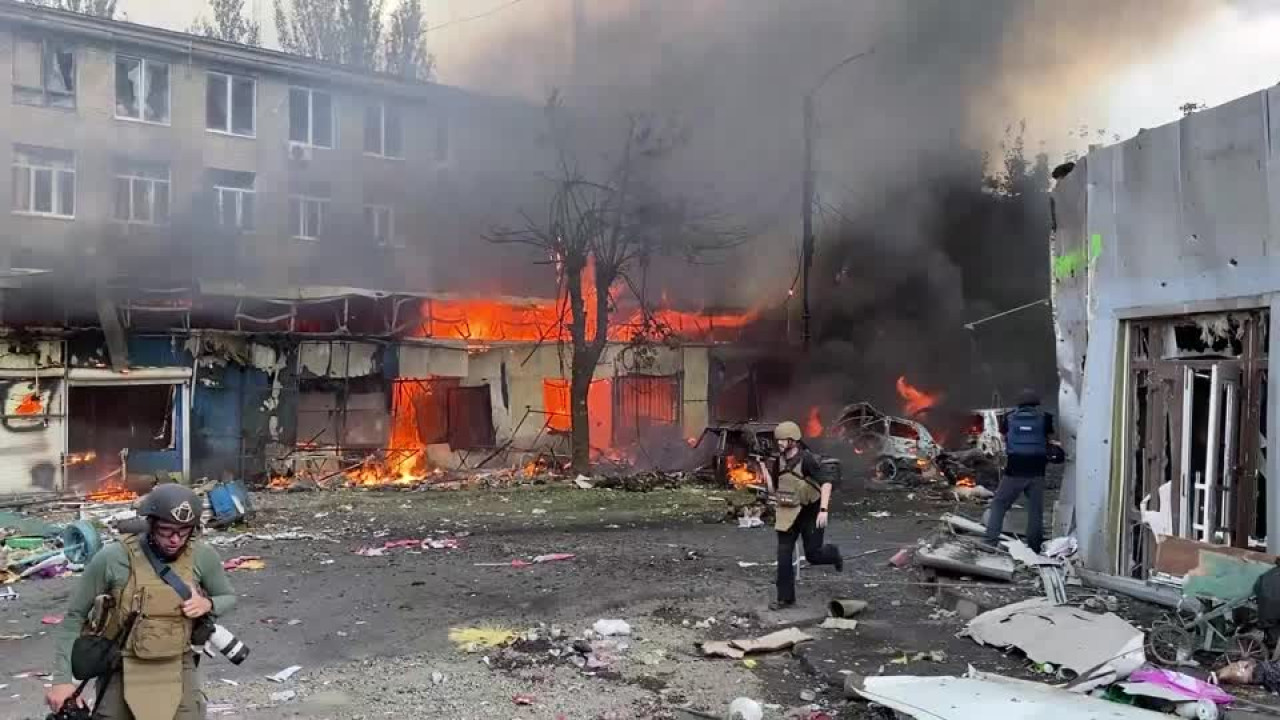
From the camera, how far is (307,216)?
2408 centimetres

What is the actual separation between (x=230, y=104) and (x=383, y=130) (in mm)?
3945

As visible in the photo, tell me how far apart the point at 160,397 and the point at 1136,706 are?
1657 cm

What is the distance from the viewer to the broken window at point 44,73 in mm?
20203

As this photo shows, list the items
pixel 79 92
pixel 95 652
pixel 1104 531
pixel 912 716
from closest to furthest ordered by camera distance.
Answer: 1. pixel 95 652
2. pixel 912 716
3. pixel 1104 531
4. pixel 79 92

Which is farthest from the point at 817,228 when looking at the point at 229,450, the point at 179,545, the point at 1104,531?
the point at 179,545

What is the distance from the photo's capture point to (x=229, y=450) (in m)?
17.0

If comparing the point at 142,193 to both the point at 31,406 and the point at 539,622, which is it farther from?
the point at 539,622

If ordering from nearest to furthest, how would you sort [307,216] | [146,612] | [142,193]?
[146,612] → [142,193] → [307,216]

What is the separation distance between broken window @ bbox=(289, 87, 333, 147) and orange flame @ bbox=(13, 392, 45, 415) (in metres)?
11.0

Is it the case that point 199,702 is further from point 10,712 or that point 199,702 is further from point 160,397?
point 160,397

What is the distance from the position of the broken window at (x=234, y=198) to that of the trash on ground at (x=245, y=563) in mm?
15291

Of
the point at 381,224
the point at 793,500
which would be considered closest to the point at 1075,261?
the point at 793,500

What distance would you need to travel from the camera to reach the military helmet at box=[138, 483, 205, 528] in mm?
3109

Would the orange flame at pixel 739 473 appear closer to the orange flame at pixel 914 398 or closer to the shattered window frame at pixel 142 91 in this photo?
the orange flame at pixel 914 398
